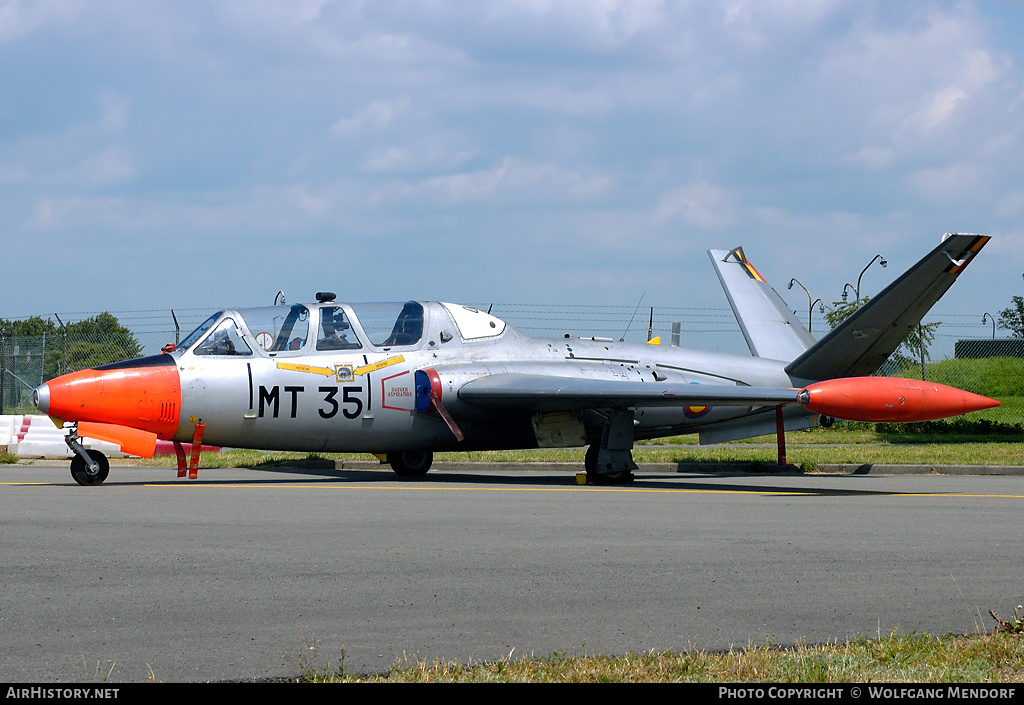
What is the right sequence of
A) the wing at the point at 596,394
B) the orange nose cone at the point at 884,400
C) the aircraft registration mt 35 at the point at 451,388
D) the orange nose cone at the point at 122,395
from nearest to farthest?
1. the orange nose cone at the point at 884,400
2. the orange nose cone at the point at 122,395
3. the aircraft registration mt 35 at the point at 451,388
4. the wing at the point at 596,394

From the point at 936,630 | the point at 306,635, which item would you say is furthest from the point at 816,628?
the point at 306,635

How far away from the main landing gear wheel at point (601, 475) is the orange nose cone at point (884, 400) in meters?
3.68

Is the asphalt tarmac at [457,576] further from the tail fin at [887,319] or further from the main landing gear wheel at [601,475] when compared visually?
the tail fin at [887,319]

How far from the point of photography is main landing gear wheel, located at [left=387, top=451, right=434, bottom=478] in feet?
57.7

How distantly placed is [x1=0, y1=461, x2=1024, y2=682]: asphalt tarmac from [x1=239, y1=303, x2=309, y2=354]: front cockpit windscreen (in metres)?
3.03

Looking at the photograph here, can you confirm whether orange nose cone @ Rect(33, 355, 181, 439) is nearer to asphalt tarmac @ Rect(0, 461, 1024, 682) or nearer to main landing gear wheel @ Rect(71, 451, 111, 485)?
main landing gear wheel @ Rect(71, 451, 111, 485)

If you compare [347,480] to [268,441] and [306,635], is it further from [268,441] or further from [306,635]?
[306,635]

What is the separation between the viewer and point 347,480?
16.7m

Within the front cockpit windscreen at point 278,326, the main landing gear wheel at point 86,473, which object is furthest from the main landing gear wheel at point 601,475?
the main landing gear wheel at point 86,473

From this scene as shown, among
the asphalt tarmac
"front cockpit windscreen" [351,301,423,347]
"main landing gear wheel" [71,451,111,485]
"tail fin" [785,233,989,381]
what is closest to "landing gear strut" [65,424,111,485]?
"main landing gear wheel" [71,451,111,485]

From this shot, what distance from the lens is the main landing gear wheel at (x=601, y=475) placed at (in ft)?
53.1

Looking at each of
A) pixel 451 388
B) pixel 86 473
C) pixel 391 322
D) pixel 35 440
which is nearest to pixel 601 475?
pixel 451 388
